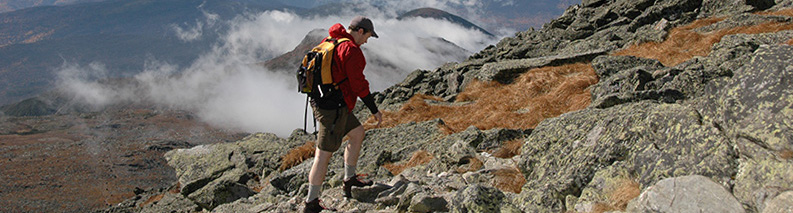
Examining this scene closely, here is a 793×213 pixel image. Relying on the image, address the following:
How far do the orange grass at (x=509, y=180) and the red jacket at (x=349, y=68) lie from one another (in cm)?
272

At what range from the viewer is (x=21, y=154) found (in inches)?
6073

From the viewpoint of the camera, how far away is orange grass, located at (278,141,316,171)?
55.1 feet

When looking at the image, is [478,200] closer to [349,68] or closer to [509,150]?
[349,68]

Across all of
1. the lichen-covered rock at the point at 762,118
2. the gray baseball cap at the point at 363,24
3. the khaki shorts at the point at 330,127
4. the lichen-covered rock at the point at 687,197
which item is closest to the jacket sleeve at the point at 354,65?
the khaki shorts at the point at 330,127

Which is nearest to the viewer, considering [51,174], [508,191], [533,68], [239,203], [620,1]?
[508,191]

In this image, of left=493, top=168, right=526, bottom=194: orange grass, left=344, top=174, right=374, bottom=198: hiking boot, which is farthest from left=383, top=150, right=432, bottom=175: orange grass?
left=493, top=168, right=526, bottom=194: orange grass

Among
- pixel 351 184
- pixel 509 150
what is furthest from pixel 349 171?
pixel 509 150

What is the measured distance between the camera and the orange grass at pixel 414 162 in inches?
437

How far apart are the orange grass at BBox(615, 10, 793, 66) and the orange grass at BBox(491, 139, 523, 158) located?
8.17 meters

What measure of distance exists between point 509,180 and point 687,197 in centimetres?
356

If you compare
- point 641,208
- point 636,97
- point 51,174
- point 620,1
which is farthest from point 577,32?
point 51,174

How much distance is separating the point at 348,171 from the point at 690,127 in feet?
16.8

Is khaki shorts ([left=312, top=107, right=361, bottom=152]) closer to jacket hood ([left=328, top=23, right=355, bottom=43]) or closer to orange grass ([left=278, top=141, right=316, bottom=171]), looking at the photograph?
jacket hood ([left=328, top=23, right=355, bottom=43])

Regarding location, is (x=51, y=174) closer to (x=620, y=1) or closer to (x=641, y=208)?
(x=620, y=1)
